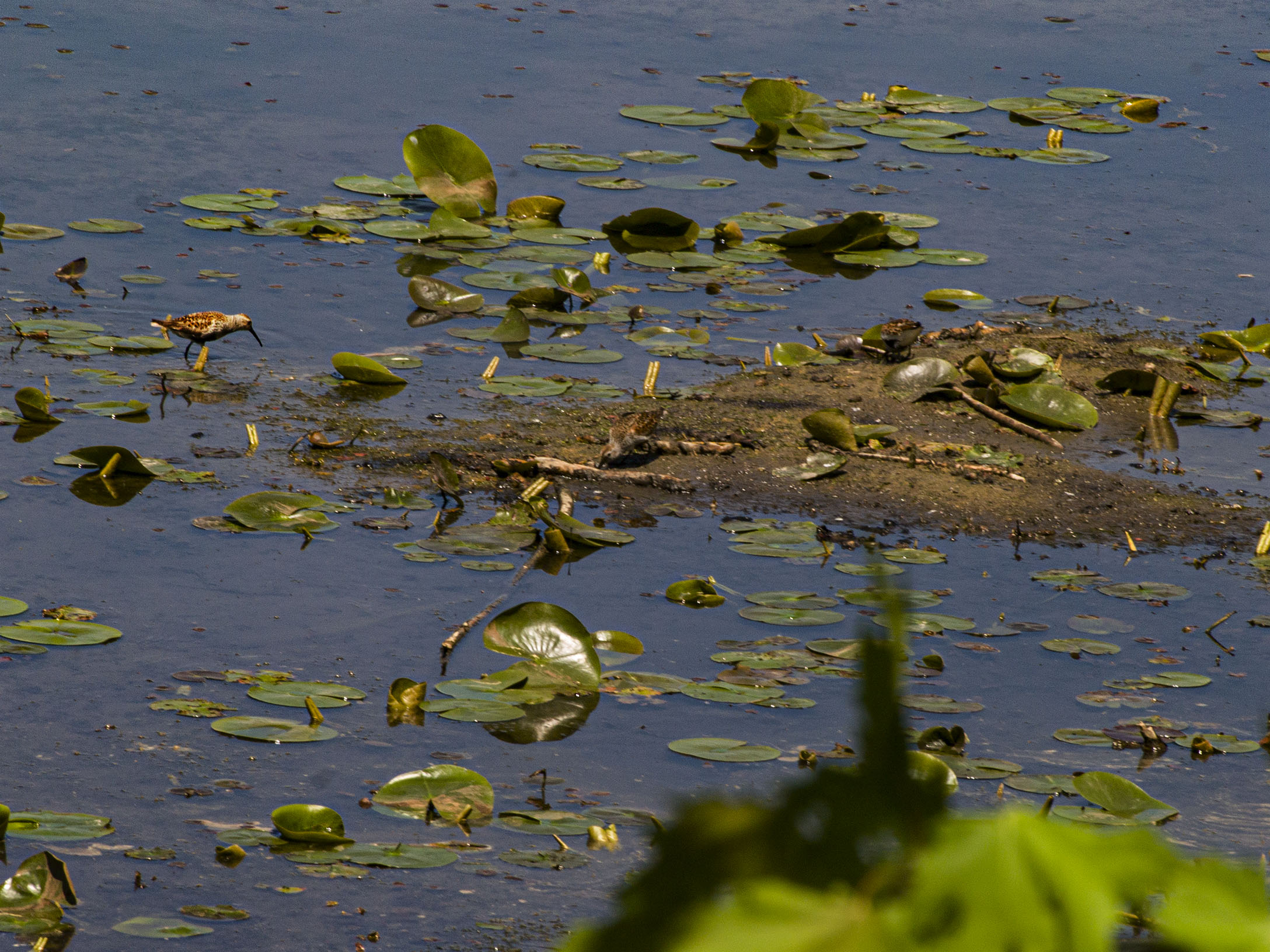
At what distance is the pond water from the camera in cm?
223

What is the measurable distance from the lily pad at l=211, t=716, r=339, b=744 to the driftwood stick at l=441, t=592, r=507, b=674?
0.31m

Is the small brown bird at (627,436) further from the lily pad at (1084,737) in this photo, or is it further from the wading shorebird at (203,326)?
the lily pad at (1084,737)

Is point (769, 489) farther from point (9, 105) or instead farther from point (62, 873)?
point (9, 105)

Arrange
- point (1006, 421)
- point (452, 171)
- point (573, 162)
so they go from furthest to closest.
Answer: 1. point (573, 162)
2. point (452, 171)
3. point (1006, 421)

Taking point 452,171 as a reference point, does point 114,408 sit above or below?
below

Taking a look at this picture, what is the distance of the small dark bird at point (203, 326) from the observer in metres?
4.06

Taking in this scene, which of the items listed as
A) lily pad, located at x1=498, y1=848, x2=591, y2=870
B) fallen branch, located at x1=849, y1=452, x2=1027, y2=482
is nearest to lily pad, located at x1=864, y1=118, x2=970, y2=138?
fallen branch, located at x1=849, y1=452, x2=1027, y2=482

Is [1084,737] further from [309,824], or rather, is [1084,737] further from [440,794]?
[309,824]

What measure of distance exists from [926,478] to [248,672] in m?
1.84

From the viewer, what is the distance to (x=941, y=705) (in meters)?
2.60

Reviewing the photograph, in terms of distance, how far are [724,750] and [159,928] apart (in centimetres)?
96

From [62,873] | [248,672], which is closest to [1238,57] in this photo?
[248,672]

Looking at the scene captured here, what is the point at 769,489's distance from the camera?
3.56 metres

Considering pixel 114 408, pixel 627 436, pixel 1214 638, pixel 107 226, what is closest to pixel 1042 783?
pixel 1214 638
